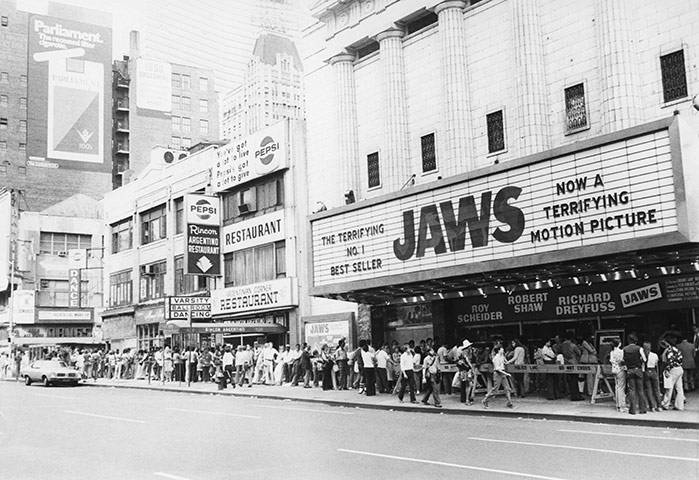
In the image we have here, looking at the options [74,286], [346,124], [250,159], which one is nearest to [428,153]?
[346,124]

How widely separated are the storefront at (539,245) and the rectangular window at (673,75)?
14.0ft

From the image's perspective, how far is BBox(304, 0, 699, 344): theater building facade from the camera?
17.7 m

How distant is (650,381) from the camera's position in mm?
18031

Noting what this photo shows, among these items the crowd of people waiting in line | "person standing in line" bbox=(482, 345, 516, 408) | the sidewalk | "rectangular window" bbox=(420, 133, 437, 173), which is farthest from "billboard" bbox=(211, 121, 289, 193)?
"person standing in line" bbox=(482, 345, 516, 408)

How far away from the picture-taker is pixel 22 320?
6116 centimetres

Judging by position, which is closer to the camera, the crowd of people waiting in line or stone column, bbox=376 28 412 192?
the crowd of people waiting in line

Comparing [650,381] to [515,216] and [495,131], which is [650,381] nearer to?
[515,216]

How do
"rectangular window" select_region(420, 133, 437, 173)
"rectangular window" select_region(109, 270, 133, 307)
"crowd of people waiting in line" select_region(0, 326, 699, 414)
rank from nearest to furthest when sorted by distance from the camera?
"crowd of people waiting in line" select_region(0, 326, 699, 414) → "rectangular window" select_region(420, 133, 437, 173) → "rectangular window" select_region(109, 270, 133, 307)

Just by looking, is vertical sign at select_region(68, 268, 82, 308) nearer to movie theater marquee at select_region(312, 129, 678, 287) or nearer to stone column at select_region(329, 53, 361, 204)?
stone column at select_region(329, 53, 361, 204)

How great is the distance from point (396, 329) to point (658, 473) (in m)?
20.3

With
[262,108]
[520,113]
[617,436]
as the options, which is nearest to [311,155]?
[520,113]

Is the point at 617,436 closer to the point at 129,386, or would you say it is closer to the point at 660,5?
the point at 660,5

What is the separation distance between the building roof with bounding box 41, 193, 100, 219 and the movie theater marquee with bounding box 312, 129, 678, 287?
198 ft

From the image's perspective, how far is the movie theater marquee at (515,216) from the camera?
55.4 ft
